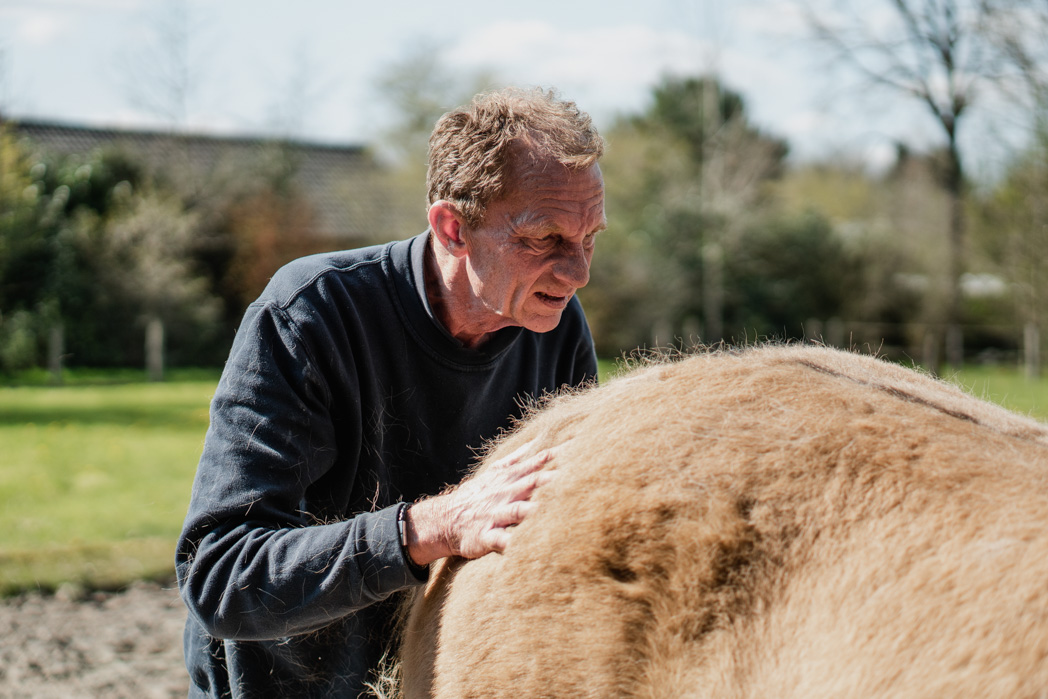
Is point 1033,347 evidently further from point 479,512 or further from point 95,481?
point 479,512

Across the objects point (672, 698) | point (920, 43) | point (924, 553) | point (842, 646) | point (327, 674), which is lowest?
point (327, 674)

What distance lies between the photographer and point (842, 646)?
1.16 meters

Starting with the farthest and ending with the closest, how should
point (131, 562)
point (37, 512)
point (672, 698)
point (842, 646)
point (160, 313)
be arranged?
1. point (160, 313)
2. point (37, 512)
3. point (131, 562)
4. point (672, 698)
5. point (842, 646)

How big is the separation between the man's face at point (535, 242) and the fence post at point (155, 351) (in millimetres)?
17222

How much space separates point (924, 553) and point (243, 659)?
1699 millimetres

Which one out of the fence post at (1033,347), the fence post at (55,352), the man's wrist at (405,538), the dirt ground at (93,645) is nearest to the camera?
the man's wrist at (405,538)

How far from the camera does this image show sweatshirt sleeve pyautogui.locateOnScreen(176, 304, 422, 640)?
68.5 inches

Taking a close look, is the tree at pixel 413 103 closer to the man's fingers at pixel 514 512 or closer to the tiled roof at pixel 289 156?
the tiled roof at pixel 289 156

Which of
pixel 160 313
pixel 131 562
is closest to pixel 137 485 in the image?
pixel 131 562

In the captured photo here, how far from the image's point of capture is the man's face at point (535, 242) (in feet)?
7.01

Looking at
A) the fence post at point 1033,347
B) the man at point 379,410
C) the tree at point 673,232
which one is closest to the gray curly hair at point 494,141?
the man at point 379,410

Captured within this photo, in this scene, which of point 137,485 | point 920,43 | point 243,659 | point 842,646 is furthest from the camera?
point 920,43

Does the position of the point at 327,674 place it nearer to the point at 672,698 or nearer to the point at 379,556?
the point at 379,556

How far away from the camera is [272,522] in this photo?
1901mm
